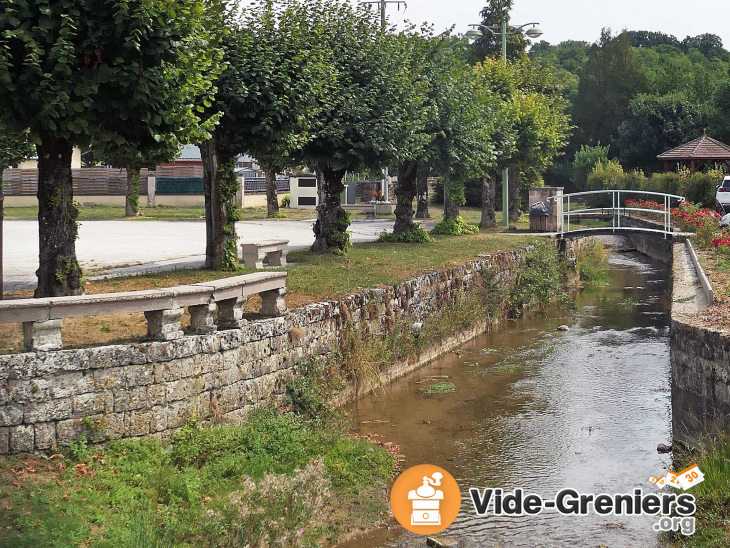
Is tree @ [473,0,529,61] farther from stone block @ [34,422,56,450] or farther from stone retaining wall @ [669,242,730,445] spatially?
stone block @ [34,422,56,450]

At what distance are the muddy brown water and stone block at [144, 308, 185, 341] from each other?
2.93 meters

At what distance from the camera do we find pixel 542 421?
41.3ft

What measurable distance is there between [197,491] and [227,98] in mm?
7951

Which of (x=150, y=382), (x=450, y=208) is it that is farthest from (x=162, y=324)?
(x=450, y=208)

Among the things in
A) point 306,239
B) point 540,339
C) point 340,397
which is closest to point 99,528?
point 340,397

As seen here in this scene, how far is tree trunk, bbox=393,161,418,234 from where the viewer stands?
80.4ft

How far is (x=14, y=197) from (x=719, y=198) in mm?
29551

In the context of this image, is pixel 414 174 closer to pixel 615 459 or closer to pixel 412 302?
pixel 412 302

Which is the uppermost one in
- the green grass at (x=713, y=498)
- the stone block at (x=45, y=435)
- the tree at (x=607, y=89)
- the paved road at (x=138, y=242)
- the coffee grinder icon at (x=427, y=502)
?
the tree at (x=607, y=89)

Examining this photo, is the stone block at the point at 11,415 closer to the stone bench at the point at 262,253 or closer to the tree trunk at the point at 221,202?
the tree trunk at the point at 221,202

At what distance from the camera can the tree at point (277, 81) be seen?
14859 mm

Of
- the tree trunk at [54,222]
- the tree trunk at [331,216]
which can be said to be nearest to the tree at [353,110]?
the tree trunk at [331,216]

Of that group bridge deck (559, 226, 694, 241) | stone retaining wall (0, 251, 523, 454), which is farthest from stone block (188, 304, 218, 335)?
bridge deck (559, 226, 694, 241)

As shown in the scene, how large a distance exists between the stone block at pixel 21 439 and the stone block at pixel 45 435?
0.04m
